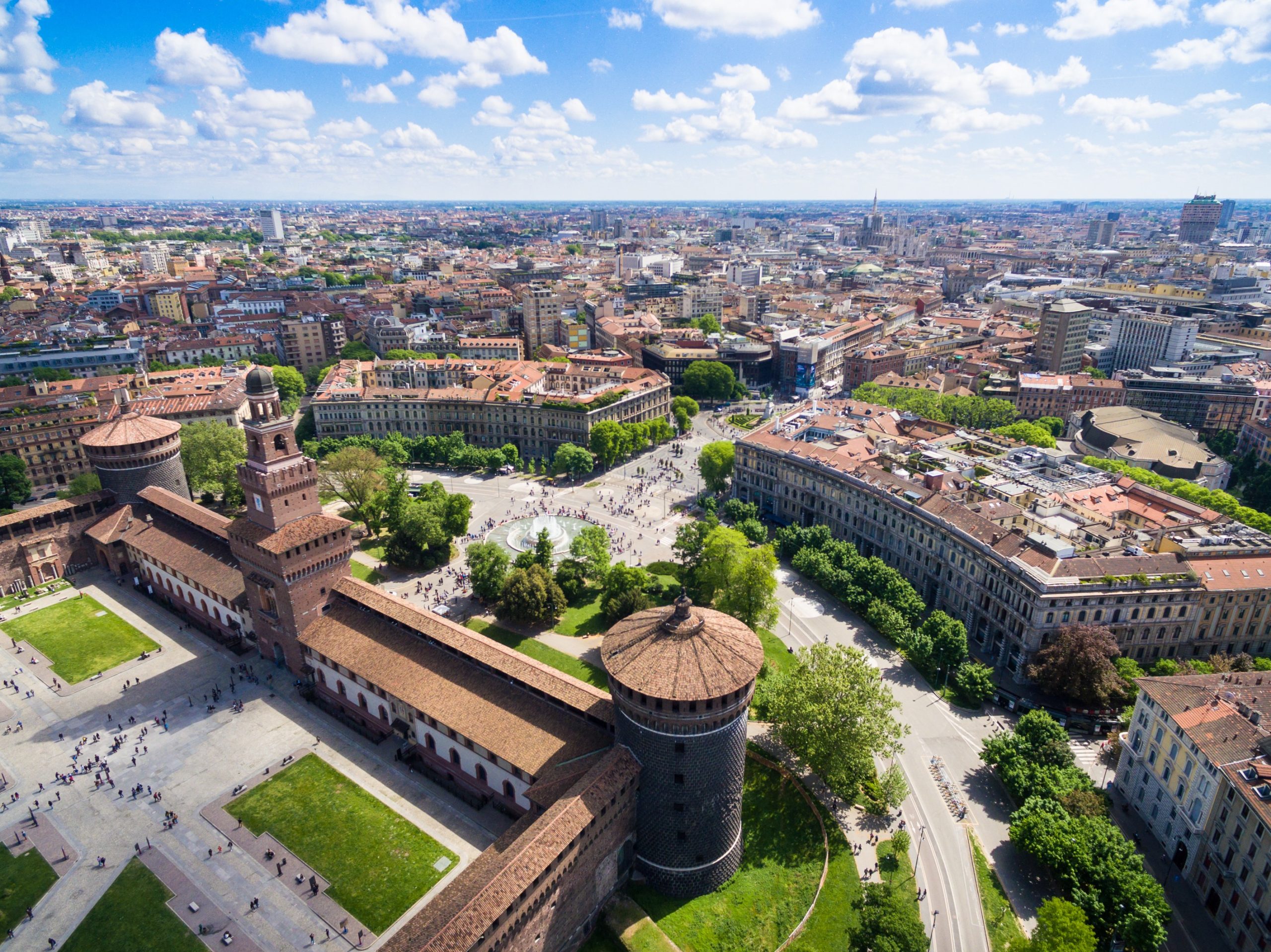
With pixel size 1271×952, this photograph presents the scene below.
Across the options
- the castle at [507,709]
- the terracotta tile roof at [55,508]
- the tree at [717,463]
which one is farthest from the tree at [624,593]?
the terracotta tile roof at [55,508]

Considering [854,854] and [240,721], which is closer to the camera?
[854,854]

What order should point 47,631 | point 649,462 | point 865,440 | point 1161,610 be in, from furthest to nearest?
point 649,462 < point 865,440 < point 47,631 < point 1161,610

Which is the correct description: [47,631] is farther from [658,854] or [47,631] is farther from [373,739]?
[658,854]

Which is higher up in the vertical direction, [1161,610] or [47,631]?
[1161,610]

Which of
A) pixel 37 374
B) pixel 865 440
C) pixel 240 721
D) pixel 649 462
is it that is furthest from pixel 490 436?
pixel 37 374

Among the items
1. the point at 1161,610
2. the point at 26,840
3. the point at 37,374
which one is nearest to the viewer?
the point at 26,840

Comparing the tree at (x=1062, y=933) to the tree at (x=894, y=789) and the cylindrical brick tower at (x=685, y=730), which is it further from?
the cylindrical brick tower at (x=685, y=730)
